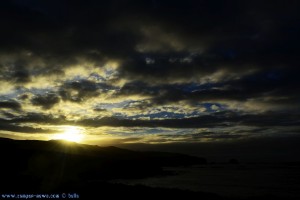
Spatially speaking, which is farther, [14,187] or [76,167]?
[76,167]

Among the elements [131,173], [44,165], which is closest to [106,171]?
[131,173]

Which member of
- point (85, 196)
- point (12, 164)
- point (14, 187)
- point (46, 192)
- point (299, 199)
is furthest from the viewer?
point (12, 164)

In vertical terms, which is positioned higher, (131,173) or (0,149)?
(0,149)

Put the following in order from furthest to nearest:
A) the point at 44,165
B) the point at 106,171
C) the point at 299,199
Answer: the point at 106,171 → the point at 44,165 → the point at 299,199

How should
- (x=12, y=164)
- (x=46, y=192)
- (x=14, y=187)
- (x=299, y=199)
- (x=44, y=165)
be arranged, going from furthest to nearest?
(x=44, y=165)
(x=12, y=164)
(x=299, y=199)
(x=14, y=187)
(x=46, y=192)

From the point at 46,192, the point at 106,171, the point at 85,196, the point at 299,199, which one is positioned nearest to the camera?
the point at 85,196

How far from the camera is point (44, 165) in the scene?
427 ft

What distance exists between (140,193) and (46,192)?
16.7m

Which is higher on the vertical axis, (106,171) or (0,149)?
(0,149)

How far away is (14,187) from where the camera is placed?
59812 millimetres

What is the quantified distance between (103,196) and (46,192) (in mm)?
10927

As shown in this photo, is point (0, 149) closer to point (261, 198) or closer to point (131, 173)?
point (131, 173)

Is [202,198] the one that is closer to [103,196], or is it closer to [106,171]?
[103,196]

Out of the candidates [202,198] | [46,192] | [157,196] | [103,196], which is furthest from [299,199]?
[46,192]
